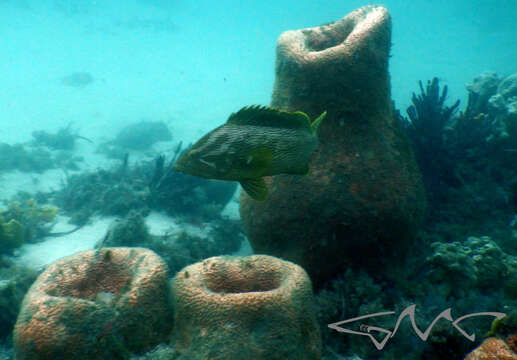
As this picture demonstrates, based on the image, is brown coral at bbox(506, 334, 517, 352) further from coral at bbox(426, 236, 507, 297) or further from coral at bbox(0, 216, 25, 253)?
coral at bbox(0, 216, 25, 253)

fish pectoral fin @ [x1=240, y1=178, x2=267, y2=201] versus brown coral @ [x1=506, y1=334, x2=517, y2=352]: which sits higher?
fish pectoral fin @ [x1=240, y1=178, x2=267, y2=201]

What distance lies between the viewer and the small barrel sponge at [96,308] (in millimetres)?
1964

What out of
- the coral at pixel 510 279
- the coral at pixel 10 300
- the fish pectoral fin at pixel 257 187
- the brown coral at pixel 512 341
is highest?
the fish pectoral fin at pixel 257 187

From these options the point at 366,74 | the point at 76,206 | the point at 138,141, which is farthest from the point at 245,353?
the point at 138,141

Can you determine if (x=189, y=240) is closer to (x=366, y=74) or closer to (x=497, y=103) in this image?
(x=366, y=74)

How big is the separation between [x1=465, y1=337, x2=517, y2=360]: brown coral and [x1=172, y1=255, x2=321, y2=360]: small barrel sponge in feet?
3.22

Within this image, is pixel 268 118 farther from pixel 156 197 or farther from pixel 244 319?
pixel 156 197

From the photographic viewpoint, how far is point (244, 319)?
2.00 metres

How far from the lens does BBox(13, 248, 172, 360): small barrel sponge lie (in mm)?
1964

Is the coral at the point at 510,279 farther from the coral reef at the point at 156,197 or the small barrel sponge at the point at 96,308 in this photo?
the coral reef at the point at 156,197

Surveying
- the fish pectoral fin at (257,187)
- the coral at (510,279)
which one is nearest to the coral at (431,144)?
the coral at (510,279)

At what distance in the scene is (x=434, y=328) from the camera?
236 centimetres

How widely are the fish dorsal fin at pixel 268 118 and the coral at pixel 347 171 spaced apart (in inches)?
46.9

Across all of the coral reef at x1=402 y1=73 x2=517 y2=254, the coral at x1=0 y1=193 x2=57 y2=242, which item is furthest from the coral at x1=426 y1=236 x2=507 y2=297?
the coral at x1=0 y1=193 x2=57 y2=242
